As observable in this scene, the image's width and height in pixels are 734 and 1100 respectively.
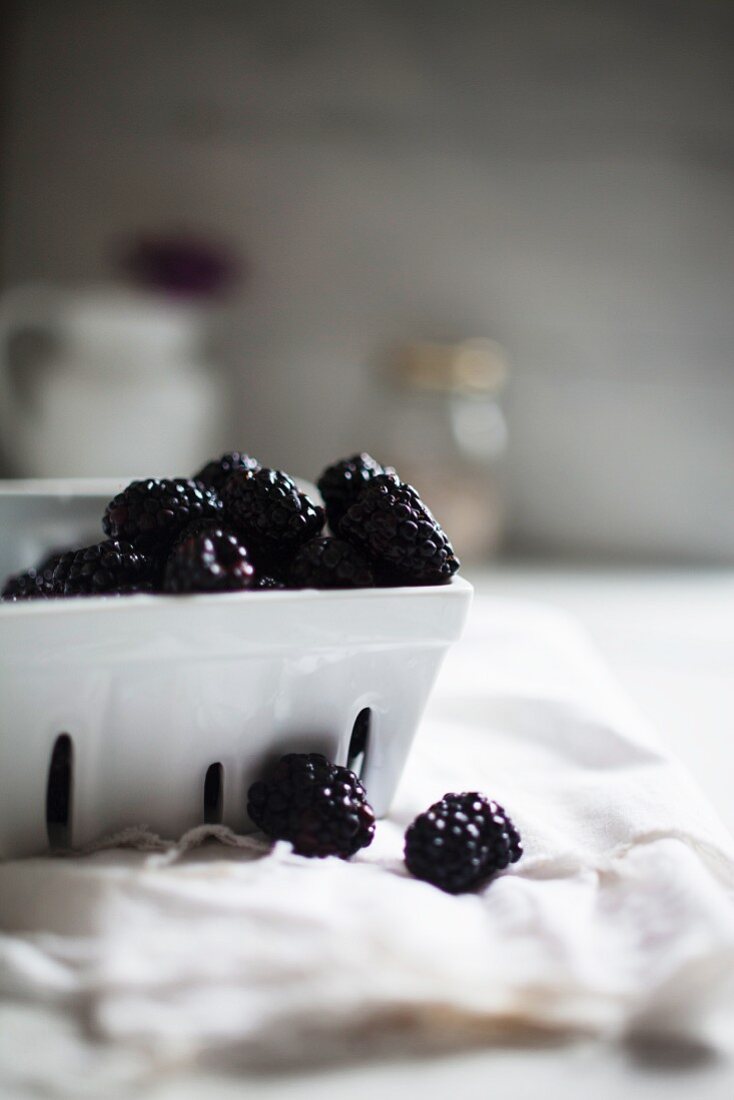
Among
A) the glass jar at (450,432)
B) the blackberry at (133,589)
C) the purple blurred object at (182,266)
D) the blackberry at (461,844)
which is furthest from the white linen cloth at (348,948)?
the purple blurred object at (182,266)

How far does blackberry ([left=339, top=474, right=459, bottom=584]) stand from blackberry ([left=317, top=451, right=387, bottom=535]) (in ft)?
0.20

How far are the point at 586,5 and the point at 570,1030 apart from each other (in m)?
1.41

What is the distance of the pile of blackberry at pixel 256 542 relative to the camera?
505 mm

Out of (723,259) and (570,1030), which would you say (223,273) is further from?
(570,1030)

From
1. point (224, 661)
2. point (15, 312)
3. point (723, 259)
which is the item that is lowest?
point (224, 661)

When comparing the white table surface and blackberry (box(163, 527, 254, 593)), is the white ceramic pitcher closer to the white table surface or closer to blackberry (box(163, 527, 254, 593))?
the white table surface

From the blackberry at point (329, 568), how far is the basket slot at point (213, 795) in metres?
0.11

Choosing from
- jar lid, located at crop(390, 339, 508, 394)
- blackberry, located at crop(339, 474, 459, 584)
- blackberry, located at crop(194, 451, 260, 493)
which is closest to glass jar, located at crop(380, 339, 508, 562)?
jar lid, located at crop(390, 339, 508, 394)

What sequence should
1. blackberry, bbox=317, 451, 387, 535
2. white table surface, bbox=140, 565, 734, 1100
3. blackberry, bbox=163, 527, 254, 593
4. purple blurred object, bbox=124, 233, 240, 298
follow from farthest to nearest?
purple blurred object, bbox=124, 233, 240, 298, blackberry, bbox=317, 451, 387, 535, blackberry, bbox=163, 527, 254, 593, white table surface, bbox=140, 565, 734, 1100

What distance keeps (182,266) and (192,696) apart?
112cm

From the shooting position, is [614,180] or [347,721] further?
[614,180]

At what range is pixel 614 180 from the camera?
4.70 feet

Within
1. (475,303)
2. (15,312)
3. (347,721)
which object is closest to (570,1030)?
(347,721)

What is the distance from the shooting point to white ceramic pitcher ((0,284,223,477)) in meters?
1.21
